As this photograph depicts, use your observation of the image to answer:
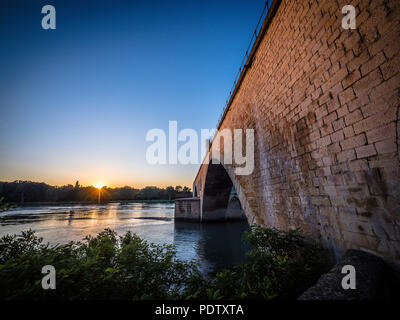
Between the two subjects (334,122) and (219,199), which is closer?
(334,122)

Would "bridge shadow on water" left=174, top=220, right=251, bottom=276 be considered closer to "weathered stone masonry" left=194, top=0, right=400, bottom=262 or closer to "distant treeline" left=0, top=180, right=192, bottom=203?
"weathered stone masonry" left=194, top=0, right=400, bottom=262

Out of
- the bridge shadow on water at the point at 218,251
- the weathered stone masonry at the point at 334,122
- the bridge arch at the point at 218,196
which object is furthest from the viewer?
the bridge arch at the point at 218,196

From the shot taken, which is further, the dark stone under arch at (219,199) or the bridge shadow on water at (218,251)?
the dark stone under arch at (219,199)

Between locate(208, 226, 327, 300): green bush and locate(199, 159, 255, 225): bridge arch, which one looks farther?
locate(199, 159, 255, 225): bridge arch

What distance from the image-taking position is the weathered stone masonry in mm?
2152

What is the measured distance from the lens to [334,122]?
9.43 ft

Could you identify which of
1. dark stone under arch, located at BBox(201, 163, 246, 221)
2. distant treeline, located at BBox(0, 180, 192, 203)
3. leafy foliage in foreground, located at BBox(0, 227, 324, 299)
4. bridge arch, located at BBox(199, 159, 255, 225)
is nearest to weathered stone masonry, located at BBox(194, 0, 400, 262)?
leafy foliage in foreground, located at BBox(0, 227, 324, 299)

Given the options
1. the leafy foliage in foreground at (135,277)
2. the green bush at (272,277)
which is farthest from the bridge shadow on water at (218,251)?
the leafy foliage in foreground at (135,277)

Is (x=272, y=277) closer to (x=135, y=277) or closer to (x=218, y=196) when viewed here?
(x=135, y=277)

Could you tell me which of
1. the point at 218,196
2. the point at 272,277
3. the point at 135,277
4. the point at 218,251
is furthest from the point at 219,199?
the point at 135,277

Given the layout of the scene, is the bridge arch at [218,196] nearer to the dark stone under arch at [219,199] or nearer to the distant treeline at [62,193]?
the dark stone under arch at [219,199]

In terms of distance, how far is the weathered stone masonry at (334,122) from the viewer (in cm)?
215
